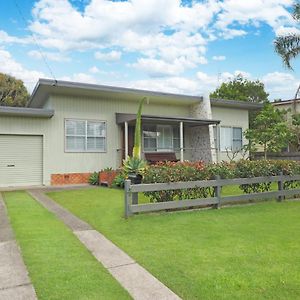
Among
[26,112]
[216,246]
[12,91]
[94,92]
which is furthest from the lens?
[12,91]

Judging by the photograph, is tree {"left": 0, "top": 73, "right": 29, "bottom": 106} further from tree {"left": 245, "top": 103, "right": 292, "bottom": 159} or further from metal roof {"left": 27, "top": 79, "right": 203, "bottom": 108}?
tree {"left": 245, "top": 103, "right": 292, "bottom": 159}

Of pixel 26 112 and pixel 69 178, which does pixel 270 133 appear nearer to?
pixel 69 178

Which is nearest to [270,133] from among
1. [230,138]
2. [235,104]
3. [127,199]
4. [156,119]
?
[230,138]

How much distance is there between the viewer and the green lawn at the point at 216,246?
151 inches

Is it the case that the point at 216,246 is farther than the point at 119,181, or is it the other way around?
the point at 119,181

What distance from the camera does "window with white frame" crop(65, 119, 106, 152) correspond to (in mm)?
16609

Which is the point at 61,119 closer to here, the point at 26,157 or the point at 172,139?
the point at 26,157

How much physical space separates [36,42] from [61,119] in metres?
3.58

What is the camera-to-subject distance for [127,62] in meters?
18.9

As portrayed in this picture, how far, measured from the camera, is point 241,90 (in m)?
39.1

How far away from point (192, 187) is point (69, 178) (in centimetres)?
922

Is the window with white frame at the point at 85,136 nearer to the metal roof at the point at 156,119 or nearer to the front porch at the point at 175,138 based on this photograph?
the metal roof at the point at 156,119

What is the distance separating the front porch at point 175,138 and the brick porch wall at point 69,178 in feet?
7.60

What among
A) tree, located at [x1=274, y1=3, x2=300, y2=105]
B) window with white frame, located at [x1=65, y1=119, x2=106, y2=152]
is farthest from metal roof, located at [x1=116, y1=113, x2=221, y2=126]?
tree, located at [x1=274, y1=3, x2=300, y2=105]
